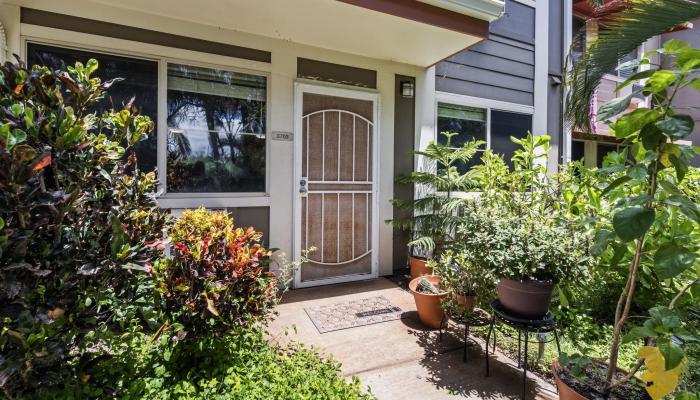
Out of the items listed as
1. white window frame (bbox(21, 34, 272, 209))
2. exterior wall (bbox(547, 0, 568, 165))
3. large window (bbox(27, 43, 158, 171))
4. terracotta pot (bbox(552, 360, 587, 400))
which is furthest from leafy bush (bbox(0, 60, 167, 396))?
exterior wall (bbox(547, 0, 568, 165))

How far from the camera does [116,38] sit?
319cm

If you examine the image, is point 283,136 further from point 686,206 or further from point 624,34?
point 686,206

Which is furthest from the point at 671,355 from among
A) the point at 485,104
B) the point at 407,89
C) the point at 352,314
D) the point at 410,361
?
the point at 485,104

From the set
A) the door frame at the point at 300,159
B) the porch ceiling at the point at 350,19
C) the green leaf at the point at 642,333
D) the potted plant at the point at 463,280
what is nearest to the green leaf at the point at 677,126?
the green leaf at the point at 642,333

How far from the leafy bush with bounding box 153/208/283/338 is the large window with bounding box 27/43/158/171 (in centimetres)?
162

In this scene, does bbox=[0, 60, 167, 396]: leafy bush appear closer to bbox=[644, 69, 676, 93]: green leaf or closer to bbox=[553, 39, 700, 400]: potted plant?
bbox=[553, 39, 700, 400]: potted plant

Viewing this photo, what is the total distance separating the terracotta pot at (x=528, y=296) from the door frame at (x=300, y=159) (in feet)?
7.60

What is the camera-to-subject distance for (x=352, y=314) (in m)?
3.36

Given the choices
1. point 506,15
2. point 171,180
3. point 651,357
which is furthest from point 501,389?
point 506,15

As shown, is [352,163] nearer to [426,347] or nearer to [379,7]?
[379,7]

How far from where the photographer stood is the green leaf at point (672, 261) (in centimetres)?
140

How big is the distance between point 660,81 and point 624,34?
1447 mm

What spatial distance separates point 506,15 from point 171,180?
215 inches

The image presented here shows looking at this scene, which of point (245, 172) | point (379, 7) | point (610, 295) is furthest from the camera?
point (245, 172)
